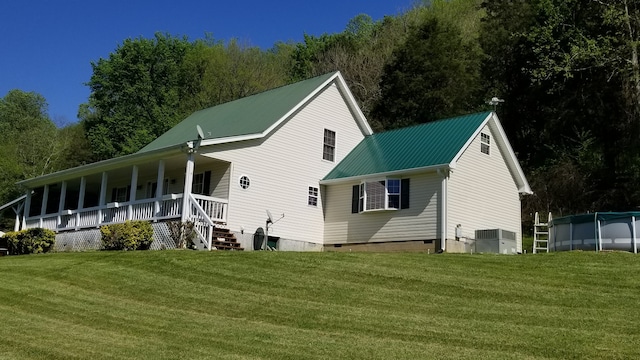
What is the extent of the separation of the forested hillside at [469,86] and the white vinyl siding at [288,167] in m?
12.5

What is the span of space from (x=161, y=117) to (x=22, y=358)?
45983 millimetres

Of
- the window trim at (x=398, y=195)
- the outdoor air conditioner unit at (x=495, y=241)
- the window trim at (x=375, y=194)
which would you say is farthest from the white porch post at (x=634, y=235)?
the window trim at (x=375, y=194)

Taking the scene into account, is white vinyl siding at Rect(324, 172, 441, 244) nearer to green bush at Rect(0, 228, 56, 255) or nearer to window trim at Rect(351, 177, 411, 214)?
window trim at Rect(351, 177, 411, 214)

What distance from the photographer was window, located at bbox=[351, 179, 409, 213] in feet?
76.1

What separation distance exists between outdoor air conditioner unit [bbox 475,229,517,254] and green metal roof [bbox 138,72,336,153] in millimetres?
8644

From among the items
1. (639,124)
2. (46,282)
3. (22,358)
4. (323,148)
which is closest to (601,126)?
(639,124)

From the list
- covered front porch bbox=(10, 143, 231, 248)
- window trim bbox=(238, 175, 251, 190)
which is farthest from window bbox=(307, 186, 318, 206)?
covered front porch bbox=(10, 143, 231, 248)

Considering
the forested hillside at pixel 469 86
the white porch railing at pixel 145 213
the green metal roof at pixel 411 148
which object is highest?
the forested hillside at pixel 469 86

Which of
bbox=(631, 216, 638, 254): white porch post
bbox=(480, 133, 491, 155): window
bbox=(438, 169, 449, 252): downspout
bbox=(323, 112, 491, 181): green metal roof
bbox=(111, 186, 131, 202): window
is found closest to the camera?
bbox=(631, 216, 638, 254): white porch post

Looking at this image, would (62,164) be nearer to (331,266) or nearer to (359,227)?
(359,227)

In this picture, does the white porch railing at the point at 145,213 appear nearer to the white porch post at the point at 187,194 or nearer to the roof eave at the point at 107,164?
the white porch post at the point at 187,194

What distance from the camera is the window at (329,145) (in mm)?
26766

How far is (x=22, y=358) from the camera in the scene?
888cm

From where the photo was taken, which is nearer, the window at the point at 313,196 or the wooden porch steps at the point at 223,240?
the wooden porch steps at the point at 223,240
